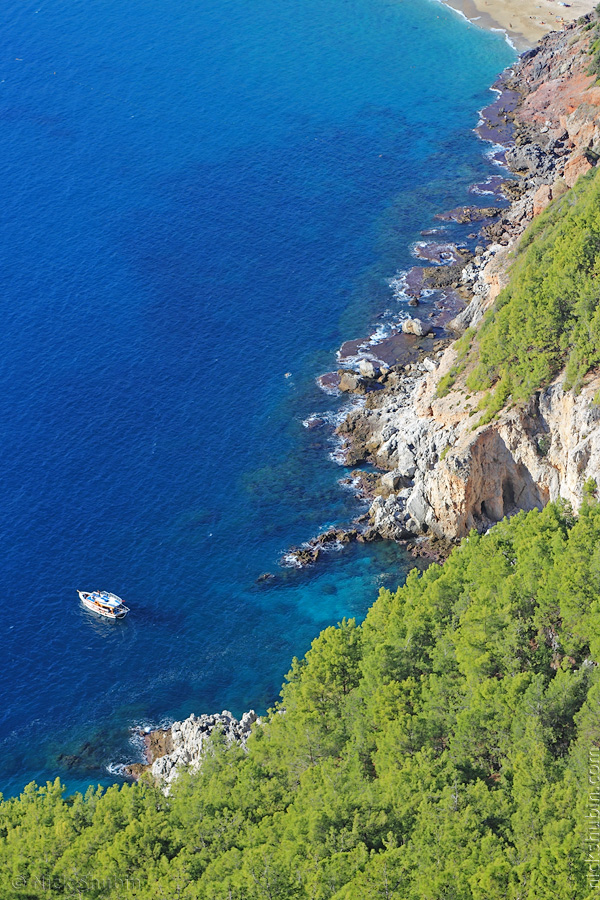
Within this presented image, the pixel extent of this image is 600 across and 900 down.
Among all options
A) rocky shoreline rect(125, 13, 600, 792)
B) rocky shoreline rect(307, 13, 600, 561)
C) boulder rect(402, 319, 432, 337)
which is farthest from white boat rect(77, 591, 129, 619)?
boulder rect(402, 319, 432, 337)

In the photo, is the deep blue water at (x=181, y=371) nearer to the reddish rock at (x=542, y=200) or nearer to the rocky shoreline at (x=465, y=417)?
the rocky shoreline at (x=465, y=417)

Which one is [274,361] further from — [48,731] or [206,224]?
[48,731]

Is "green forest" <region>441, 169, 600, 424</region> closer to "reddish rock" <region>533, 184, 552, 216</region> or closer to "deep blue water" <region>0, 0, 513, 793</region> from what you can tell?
"reddish rock" <region>533, 184, 552, 216</region>

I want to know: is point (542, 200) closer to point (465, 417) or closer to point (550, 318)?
point (550, 318)

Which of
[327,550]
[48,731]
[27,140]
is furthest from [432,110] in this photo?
[48,731]

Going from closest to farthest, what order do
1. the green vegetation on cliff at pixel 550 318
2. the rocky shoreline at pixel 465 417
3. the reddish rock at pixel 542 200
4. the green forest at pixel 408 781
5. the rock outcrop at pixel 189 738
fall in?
the green forest at pixel 408 781 → the rock outcrop at pixel 189 738 → the green vegetation on cliff at pixel 550 318 → the rocky shoreline at pixel 465 417 → the reddish rock at pixel 542 200

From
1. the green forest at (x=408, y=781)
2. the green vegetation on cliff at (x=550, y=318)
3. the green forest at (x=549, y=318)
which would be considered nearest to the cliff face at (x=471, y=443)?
the green forest at (x=549, y=318)
